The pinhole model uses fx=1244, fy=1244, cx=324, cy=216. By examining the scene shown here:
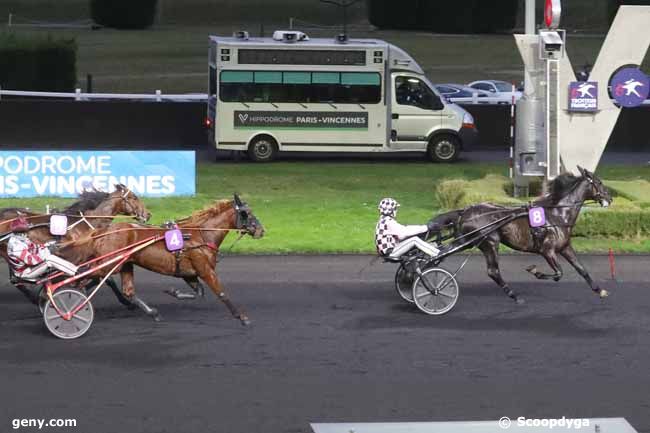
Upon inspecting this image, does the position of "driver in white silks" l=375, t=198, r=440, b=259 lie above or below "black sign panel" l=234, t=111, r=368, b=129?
below

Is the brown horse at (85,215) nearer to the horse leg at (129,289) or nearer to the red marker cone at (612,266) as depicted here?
the horse leg at (129,289)

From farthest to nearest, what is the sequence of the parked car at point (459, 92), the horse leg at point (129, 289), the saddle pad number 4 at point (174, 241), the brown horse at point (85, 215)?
the parked car at point (459, 92) → the brown horse at point (85, 215) → the horse leg at point (129, 289) → the saddle pad number 4 at point (174, 241)

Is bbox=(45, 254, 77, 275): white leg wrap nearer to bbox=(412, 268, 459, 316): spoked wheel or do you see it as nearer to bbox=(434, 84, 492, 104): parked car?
bbox=(412, 268, 459, 316): spoked wheel

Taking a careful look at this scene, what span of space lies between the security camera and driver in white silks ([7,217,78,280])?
961cm

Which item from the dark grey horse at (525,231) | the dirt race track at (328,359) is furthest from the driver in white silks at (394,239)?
the dirt race track at (328,359)

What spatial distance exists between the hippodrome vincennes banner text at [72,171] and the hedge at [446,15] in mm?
36934

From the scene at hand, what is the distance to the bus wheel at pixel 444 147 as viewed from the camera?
1162 inches

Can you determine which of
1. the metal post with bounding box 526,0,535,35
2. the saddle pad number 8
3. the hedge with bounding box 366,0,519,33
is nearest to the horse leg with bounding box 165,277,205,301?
the saddle pad number 8

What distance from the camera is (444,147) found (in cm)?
2955

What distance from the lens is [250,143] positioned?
95.0 ft

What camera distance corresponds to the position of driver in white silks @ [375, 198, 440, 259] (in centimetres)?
1352

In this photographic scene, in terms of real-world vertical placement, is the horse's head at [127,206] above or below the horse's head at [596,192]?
below

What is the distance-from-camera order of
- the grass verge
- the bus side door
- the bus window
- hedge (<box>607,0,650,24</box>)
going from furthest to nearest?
hedge (<box>607,0,650,24</box>) < the bus side door < the bus window < the grass verge

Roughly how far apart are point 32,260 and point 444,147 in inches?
716
